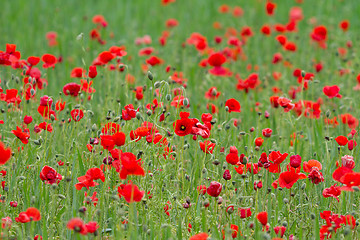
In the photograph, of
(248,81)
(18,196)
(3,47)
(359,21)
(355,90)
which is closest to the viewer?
(18,196)

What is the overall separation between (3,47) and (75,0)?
246 cm

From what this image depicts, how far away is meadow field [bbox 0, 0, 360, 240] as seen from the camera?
261cm

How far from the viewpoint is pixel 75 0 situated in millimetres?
8148

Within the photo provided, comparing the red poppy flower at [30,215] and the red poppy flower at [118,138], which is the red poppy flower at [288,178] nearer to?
the red poppy flower at [118,138]

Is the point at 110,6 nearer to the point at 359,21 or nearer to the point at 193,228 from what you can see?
the point at 359,21

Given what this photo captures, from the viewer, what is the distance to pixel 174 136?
3635 millimetres

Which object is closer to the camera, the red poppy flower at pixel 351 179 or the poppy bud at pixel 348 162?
the red poppy flower at pixel 351 179

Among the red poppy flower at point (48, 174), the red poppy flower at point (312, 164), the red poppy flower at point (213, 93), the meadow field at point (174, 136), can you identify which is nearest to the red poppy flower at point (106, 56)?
the meadow field at point (174, 136)

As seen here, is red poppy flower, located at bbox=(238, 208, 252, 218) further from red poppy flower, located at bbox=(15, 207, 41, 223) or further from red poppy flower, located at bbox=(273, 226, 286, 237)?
red poppy flower, located at bbox=(15, 207, 41, 223)

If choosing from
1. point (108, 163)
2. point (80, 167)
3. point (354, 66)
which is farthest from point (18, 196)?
point (354, 66)

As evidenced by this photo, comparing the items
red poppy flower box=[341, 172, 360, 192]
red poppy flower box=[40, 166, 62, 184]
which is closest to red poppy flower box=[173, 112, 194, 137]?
red poppy flower box=[40, 166, 62, 184]

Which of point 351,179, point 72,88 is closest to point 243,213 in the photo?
point 351,179

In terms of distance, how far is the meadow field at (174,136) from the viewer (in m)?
2.61

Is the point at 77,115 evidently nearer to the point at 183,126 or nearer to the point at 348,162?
the point at 183,126
